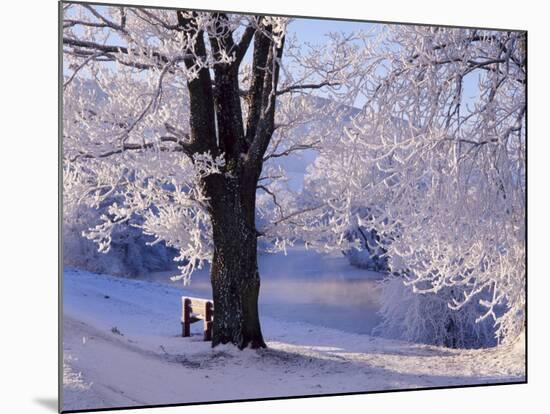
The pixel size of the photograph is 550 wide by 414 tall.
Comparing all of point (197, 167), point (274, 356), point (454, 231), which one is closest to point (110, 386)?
point (274, 356)

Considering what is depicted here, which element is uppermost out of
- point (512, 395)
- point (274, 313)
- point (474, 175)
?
point (474, 175)

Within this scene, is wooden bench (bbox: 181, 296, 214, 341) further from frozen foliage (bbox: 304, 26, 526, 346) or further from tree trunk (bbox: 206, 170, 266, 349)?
frozen foliage (bbox: 304, 26, 526, 346)

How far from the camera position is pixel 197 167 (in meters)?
5.88

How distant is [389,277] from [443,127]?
3.60 feet

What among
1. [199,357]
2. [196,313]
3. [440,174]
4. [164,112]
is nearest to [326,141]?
[440,174]

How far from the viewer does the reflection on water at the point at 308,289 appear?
5.98 metres

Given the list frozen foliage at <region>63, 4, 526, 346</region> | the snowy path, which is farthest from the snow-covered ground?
frozen foliage at <region>63, 4, 526, 346</region>

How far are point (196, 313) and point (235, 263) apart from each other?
0.42 metres

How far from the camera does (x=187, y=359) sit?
5.82 m

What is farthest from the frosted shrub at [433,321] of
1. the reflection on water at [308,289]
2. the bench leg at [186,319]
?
the bench leg at [186,319]

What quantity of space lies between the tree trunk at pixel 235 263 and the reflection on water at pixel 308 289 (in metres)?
0.08

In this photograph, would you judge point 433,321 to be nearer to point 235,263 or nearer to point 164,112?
point 235,263

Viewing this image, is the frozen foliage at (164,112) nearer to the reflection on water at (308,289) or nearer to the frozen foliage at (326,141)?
the frozen foliage at (326,141)
